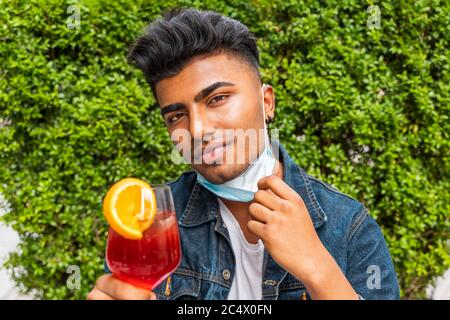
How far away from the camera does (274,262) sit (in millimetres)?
1967

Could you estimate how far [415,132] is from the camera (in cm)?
316

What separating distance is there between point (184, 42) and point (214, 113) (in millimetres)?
333

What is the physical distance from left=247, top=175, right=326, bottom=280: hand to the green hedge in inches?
63.3

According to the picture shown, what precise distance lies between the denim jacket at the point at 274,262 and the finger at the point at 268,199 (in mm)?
488

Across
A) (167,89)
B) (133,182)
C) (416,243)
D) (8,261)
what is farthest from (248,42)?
(8,261)

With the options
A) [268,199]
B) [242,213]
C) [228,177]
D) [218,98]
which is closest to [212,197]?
[242,213]

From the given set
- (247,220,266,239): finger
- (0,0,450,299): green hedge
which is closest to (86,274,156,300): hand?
(247,220,266,239): finger

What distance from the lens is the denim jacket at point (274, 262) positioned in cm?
191

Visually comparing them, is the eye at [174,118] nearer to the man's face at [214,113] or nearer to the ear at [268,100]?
the man's face at [214,113]

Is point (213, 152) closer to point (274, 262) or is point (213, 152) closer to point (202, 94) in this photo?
point (202, 94)

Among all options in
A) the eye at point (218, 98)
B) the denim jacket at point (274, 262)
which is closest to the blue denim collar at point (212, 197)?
the denim jacket at point (274, 262)

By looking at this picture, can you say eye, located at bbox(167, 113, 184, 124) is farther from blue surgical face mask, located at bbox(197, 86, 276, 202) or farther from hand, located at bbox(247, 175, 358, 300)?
hand, located at bbox(247, 175, 358, 300)

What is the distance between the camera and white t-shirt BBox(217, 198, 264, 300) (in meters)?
2.02

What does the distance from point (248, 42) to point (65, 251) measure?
2.04 m
